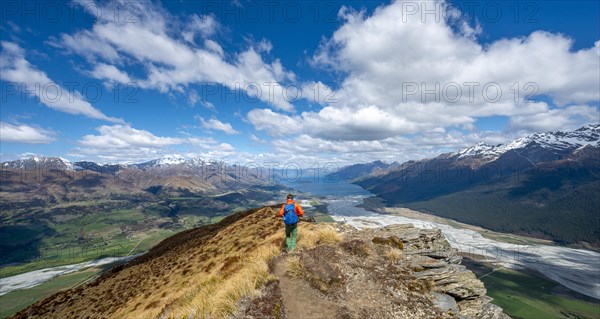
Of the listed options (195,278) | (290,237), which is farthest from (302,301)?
(195,278)

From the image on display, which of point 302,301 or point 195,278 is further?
point 195,278

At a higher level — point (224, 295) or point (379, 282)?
point (224, 295)

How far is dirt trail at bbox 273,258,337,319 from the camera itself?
1510cm

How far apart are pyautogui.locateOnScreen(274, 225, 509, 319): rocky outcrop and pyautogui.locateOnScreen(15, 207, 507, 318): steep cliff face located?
7cm

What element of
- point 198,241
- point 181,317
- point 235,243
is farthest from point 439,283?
point 198,241

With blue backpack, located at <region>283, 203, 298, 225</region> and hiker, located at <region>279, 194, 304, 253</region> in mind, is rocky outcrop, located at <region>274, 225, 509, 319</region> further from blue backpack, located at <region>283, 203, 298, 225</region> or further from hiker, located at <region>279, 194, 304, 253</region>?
blue backpack, located at <region>283, 203, 298, 225</region>

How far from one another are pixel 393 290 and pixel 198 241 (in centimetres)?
3039

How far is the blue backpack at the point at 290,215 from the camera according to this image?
22.2m

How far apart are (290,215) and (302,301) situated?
7.39m

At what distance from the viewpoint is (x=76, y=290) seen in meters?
35.6

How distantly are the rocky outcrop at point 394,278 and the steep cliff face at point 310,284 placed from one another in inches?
2.7

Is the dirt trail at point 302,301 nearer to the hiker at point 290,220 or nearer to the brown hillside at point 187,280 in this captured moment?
the brown hillside at point 187,280

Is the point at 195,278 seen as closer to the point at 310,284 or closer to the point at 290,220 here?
the point at 290,220

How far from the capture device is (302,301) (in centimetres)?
1606
